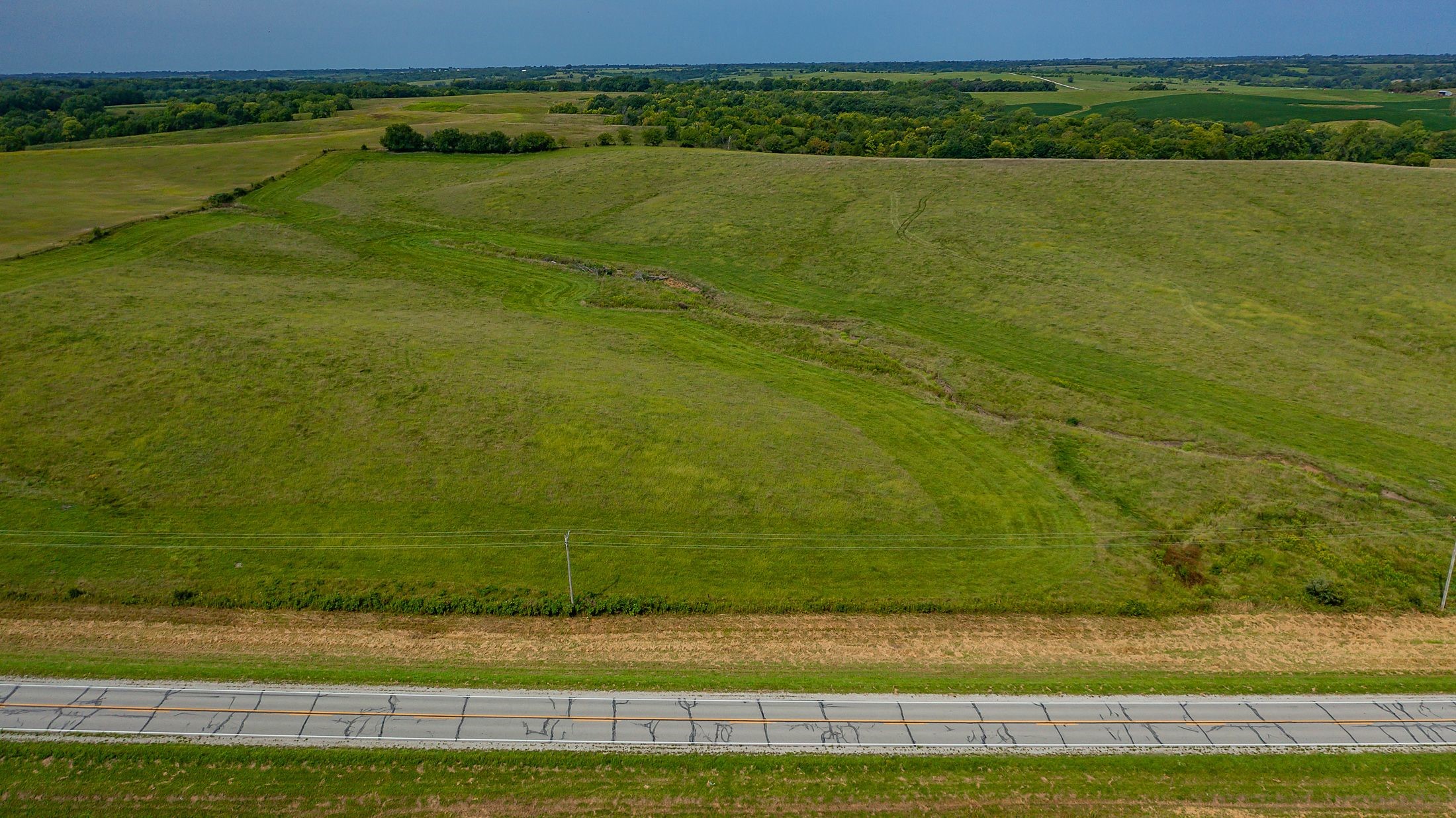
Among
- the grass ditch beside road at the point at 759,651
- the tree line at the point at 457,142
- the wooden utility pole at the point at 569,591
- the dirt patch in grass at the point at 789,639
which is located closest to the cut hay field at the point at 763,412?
the wooden utility pole at the point at 569,591

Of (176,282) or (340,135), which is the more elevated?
(340,135)

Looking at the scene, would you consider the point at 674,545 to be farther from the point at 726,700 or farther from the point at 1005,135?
the point at 1005,135

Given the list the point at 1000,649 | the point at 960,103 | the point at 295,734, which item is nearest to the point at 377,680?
the point at 295,734

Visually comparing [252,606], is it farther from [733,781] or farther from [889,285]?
[889,285]

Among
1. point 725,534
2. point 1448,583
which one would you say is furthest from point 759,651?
point 1448,583

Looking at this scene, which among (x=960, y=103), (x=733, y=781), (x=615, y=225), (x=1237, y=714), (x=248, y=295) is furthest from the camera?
(x=960, y=103)
